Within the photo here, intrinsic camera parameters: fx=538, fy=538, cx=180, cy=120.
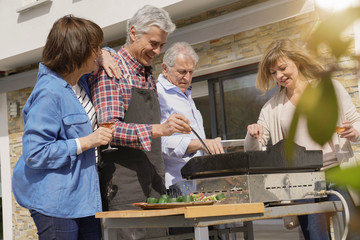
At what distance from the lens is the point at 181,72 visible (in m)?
3.38

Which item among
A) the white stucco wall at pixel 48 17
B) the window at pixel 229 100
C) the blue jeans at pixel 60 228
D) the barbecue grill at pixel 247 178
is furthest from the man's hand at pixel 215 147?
the white stucco wall at pixel 48 17

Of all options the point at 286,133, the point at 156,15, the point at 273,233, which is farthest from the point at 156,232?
the point at 273,233

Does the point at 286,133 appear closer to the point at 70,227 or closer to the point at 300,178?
the point at 70,227

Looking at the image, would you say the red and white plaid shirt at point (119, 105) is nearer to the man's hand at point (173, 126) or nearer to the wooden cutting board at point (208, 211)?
the man's hand at point (173, 126)

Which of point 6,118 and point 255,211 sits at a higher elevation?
point 6,118

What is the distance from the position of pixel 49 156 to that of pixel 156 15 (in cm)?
91

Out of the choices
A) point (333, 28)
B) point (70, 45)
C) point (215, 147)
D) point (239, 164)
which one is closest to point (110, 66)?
point (70, 45)

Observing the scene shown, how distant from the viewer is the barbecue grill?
212 cm

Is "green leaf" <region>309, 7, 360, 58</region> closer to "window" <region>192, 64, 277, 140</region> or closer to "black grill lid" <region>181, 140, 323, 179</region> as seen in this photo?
"black grill lid" <region>181, 140, 323, 179</region>

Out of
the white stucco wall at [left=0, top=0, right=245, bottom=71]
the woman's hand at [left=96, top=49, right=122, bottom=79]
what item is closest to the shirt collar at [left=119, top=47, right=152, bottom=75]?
the woman's hand at [left=96, top=49, right=122, bottom=79]

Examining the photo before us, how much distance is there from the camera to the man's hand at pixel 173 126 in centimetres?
224

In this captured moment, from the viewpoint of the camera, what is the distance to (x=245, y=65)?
7.05 metres

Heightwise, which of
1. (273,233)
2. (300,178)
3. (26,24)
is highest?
(26,24)

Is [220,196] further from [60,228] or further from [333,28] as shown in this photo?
[333,28]
